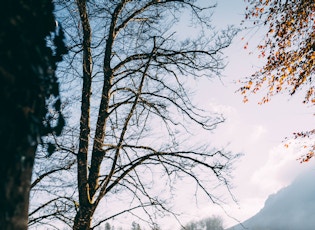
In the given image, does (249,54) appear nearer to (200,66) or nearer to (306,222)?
(200,66)

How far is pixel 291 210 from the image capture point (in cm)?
15550

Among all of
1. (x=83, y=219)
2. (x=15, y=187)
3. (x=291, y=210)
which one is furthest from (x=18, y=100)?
(x=291, y=210)

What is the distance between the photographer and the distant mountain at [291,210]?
5640 inches

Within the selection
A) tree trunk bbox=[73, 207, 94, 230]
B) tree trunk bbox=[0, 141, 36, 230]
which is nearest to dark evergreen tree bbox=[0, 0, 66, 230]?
tree trunk bbox=[0, 141, 36, 230]

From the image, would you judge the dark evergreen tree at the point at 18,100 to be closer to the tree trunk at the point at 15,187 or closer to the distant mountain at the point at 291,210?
the tree trunk at the point at 15,187

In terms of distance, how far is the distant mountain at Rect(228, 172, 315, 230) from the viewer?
14325 centimetres

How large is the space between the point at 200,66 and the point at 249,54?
119 centimetres

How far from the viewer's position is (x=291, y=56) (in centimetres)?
652

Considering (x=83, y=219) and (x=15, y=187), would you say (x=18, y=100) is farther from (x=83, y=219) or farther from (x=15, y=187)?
(x=83, y=219)

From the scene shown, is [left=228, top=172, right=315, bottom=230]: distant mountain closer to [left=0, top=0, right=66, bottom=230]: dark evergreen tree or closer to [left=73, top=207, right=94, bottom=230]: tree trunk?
[left=73, top=207, right=94, bottom=230]: tree trunk

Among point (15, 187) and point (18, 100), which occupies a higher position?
point (18, 100)

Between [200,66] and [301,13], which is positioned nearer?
[301,13]

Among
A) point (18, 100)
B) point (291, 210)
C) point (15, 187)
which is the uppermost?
point (291, 210)

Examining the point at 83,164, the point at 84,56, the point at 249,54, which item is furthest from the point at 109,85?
the point at 249,54
